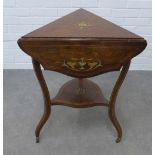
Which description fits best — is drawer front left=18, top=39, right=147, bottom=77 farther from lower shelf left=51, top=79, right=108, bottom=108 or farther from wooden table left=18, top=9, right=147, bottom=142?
lower shelf left=51, top=79, right=108, bottom=108

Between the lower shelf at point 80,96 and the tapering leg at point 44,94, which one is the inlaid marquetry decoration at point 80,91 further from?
the tapering leg at point 44,94

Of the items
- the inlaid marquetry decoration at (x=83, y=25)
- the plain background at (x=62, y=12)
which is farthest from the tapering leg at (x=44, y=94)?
the plain background at (x=62, y=12)

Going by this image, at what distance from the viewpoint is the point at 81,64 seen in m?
1.27

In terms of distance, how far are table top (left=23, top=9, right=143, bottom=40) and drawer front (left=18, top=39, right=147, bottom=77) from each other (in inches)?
2.3

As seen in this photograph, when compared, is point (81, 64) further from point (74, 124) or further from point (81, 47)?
point (74, 124)

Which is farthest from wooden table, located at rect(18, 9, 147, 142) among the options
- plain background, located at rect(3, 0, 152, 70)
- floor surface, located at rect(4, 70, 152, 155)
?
plain background, located at rect(3, 0, 152, 70)

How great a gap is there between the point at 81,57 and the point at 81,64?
4 cm

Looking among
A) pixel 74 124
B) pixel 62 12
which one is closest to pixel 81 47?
pixel 74 124

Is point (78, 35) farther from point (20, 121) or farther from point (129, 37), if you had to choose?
point (20, 121)

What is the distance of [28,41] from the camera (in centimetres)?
121

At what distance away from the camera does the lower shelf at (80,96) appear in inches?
60.9

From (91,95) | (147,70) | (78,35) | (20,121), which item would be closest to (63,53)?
(78,35)

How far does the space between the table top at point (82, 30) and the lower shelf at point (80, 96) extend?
1.53 ft

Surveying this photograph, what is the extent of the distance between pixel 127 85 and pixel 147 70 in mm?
389
